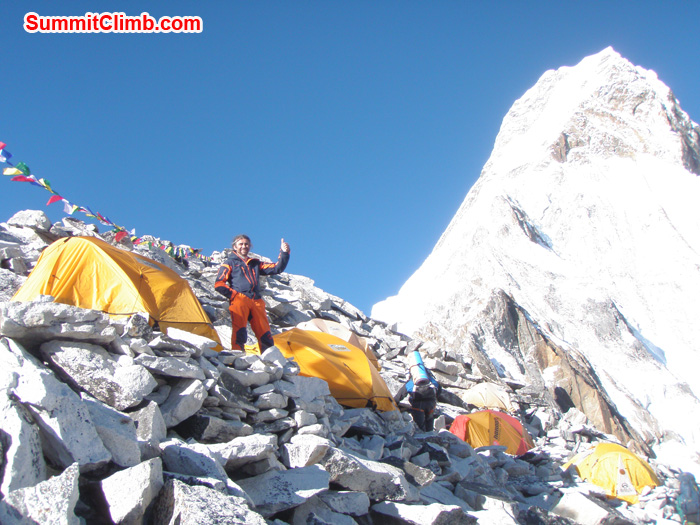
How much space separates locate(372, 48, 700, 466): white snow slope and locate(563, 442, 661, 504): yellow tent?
1547 cm

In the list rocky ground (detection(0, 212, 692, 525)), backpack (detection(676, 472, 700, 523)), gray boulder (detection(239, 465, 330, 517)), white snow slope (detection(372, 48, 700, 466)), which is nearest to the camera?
rocky ground (detection(0, 212, 692, 525))

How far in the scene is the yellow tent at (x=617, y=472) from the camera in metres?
10.5

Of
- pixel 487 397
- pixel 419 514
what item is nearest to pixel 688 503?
pixel 487 397

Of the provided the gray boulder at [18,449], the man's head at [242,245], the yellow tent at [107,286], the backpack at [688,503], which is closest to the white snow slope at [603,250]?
the backpack at [688,503]

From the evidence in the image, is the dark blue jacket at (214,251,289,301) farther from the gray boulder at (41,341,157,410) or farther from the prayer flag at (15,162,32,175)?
the prayer flag at (15,162,32,175)

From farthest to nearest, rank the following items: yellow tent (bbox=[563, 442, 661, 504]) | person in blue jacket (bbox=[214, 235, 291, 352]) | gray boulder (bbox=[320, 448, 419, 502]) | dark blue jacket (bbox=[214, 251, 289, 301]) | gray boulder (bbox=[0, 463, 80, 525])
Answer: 1. yellow tent (bbox=[563, 442, 661, 504])
2. dark blue jacket (bbox=[214, 251, 289, 301])
3. person in blue jacket (bbox=[214, 235, 291, 352])
4. gray boulder (bbox=[320, 448, 419, 502])
5. gray boulder (bbox=[0, 463, 80, 525])

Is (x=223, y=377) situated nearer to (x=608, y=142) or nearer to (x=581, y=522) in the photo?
(x=581, y=522)

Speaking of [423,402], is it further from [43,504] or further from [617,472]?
[43,504]

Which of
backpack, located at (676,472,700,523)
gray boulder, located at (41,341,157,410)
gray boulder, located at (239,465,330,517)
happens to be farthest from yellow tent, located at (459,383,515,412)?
gray boulder, located at (41,341,157,410)

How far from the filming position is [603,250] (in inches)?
2142

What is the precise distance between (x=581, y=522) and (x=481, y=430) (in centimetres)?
476

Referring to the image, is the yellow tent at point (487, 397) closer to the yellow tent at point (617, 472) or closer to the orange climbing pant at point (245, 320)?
the yellow tent at point (617, 472)

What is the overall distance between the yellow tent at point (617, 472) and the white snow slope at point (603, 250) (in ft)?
50.8

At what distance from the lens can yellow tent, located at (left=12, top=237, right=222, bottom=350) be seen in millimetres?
8516
